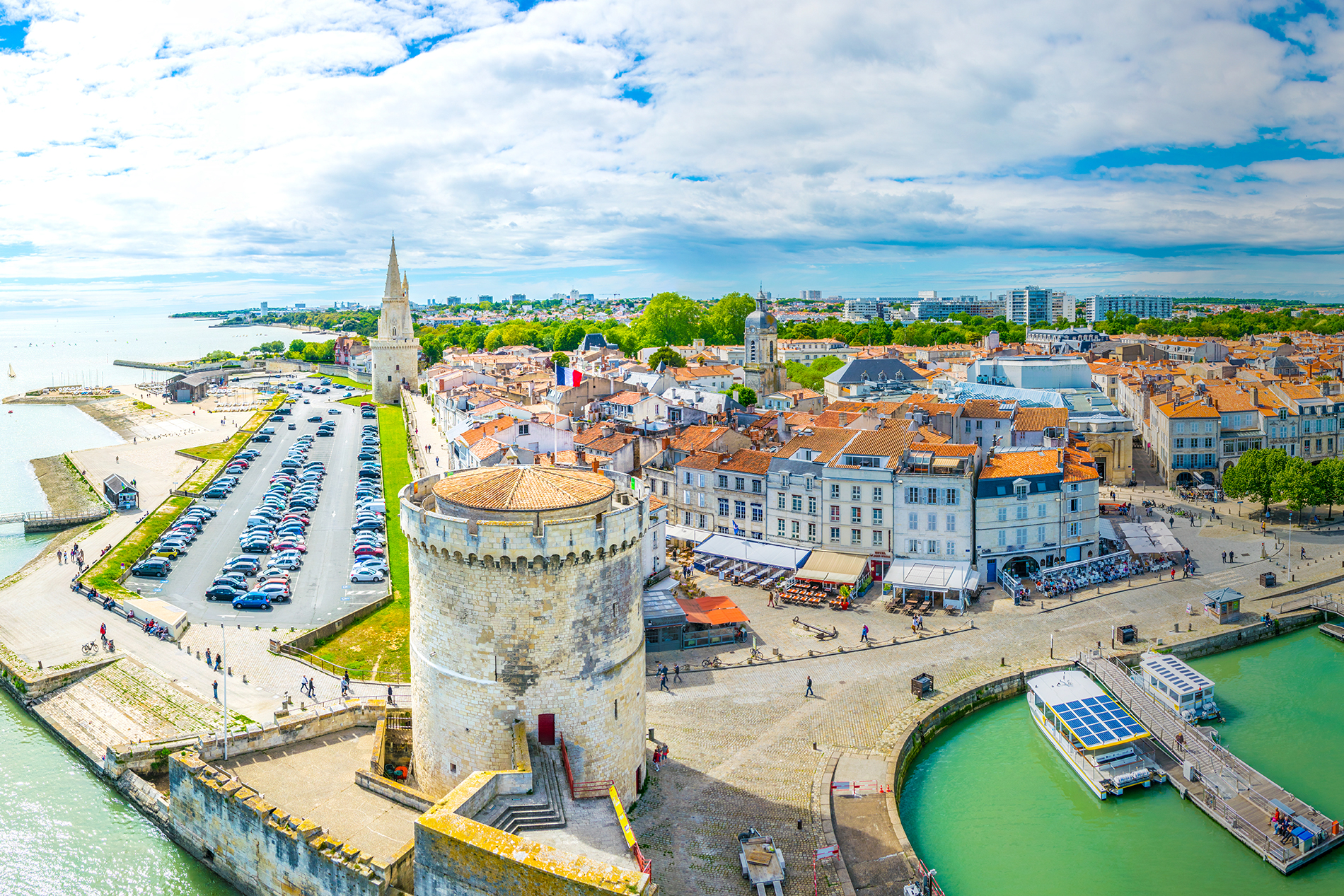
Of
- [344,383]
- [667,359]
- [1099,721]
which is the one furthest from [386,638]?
[344,383]

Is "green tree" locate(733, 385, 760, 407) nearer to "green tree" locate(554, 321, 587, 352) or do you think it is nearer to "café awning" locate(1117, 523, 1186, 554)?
"café awning" locate(1117, 523, 1186, 554)

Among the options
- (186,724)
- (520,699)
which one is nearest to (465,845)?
(520,699)

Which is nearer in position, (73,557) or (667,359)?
(73,557)

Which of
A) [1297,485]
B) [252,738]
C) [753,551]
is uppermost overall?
[1297,485]

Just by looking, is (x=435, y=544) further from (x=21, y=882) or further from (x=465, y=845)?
(x=21, y=882)

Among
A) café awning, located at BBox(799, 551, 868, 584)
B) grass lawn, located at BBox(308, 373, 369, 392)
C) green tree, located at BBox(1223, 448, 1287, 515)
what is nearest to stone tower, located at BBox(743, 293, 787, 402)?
green tree, located at BBox(1223, 448, 1287, 515)

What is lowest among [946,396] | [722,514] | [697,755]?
[697,755]

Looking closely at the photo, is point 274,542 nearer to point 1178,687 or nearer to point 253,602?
point 253,602
